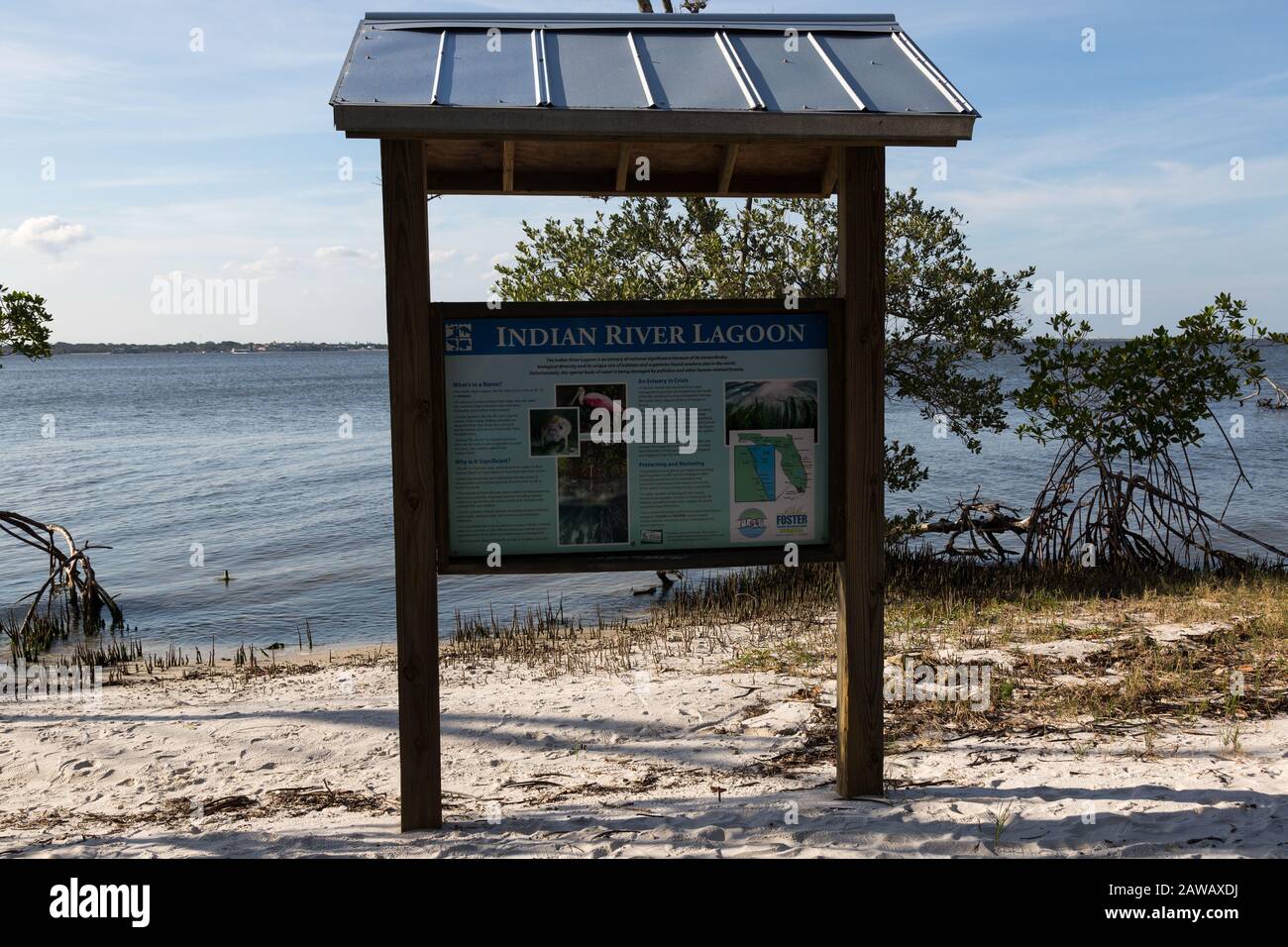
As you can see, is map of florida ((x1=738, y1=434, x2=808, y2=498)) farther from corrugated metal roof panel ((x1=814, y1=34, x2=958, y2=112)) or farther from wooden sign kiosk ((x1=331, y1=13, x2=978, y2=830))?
corrugated metal roof panel ((x1=814, y1=34, x2=958, y2=112))

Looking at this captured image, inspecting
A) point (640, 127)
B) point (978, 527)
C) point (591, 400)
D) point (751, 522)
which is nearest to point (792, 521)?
point (751, 522)

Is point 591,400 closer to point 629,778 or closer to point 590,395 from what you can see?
point 590,395

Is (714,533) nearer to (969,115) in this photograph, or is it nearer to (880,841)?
(880,841)

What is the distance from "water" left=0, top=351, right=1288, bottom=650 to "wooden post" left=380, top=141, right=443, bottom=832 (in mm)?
8346

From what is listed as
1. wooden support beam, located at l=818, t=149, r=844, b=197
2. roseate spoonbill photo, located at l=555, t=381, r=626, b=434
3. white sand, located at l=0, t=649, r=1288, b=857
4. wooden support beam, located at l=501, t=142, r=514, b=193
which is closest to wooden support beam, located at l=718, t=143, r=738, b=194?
wooden support beam, located at l=818, t=149, r=844, b=197

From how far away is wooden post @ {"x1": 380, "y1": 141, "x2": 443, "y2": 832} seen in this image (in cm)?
454

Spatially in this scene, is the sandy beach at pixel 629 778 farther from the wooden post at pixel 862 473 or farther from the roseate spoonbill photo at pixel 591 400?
the roseate spoonbill photo at pixel 591 400

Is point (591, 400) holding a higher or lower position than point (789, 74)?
lower

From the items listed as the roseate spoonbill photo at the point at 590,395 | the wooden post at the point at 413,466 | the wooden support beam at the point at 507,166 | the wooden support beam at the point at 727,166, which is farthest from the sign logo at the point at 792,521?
the wooden support beam at the point at 507,166

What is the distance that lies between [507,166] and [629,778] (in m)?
3.44

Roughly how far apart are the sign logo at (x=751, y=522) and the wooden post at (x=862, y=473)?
402 mm

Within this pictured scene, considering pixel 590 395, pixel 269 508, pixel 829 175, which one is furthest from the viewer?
pixel 269 508

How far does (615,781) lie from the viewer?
5.69m

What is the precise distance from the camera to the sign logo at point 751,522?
4973 mm
